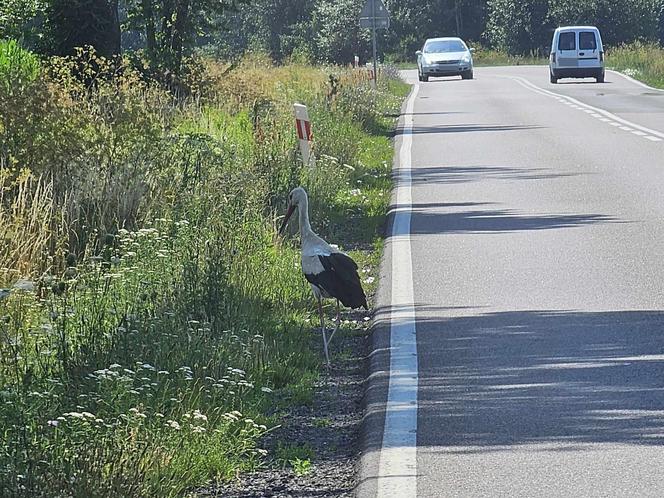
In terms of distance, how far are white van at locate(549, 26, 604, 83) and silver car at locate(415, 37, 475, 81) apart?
5860mm

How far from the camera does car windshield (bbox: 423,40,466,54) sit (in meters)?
57.0

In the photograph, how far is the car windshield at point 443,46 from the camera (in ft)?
187

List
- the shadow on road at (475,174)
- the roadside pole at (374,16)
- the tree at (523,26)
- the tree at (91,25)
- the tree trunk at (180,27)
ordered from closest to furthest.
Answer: the shadow on road at (475,174)
the tree at (91,25)
the tree trunk at (180,27)
the roadside pole at (374,16)
the tree at (523,26)

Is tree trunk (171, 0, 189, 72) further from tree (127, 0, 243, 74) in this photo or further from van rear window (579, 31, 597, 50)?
van rear window (579, 31, 597, 50)

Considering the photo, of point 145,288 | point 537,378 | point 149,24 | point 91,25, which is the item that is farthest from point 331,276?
point 149,24

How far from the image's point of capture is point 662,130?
26719 mm

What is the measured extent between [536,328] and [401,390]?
175cm

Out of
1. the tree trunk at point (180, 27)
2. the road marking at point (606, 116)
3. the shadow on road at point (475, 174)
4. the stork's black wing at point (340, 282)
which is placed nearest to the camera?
the stork's black wing at point (340, 282)

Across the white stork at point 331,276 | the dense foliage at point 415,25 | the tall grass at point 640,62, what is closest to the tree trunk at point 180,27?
the white stork at point 331,276

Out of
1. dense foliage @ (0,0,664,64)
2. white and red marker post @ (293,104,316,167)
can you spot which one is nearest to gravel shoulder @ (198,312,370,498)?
white and red marker post @ (293,104,316,167)

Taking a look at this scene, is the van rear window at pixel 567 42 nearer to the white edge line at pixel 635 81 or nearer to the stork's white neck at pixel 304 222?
the white edge line at pixel 635 81

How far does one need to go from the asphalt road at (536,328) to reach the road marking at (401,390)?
51 mm

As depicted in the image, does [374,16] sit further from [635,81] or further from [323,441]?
[323,441]

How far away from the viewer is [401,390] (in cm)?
800
